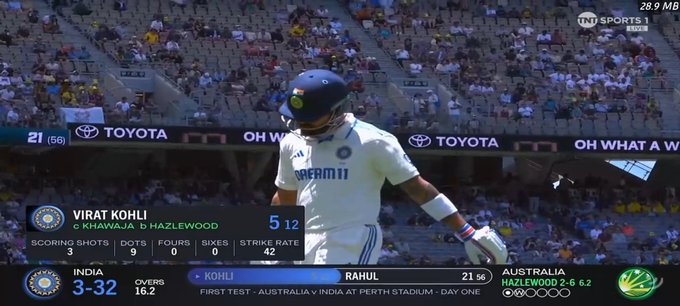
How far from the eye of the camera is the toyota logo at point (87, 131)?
2108 centimetres

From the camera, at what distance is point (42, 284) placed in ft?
18.6

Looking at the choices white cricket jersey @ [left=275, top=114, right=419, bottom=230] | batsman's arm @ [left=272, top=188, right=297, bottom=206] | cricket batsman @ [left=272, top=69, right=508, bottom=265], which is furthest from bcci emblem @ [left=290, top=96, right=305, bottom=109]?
batsman's arm @ [left=272, top=188, right=297, bottom=206]

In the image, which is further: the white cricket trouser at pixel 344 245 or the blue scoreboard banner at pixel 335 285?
the blue scoreboard banner at pixel 335 285

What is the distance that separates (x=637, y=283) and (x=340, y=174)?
178cm

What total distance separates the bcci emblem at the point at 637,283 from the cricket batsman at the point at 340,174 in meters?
1.36

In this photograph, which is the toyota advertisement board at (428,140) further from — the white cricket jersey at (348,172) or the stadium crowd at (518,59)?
the white cricket jersey at (348,172)

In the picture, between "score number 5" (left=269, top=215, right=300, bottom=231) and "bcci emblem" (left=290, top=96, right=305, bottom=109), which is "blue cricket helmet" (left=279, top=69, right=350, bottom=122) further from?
"score number 5" (left=269, top=215, right=300, bottom=231)

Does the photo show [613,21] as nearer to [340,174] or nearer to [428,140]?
[428,140]

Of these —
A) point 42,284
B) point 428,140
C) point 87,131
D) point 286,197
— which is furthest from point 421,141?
point 286,197

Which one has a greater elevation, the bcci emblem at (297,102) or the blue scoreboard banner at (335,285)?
the bcci emblem at (297,102)

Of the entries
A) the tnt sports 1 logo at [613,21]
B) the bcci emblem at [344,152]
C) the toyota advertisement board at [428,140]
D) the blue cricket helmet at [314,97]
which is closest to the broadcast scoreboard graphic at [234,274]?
the bcci emblem at [344,152]

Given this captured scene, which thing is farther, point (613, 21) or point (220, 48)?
point (613, 21)

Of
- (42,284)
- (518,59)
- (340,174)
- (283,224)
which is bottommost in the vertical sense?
(518,59)

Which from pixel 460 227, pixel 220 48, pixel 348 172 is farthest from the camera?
pixel 220 48
